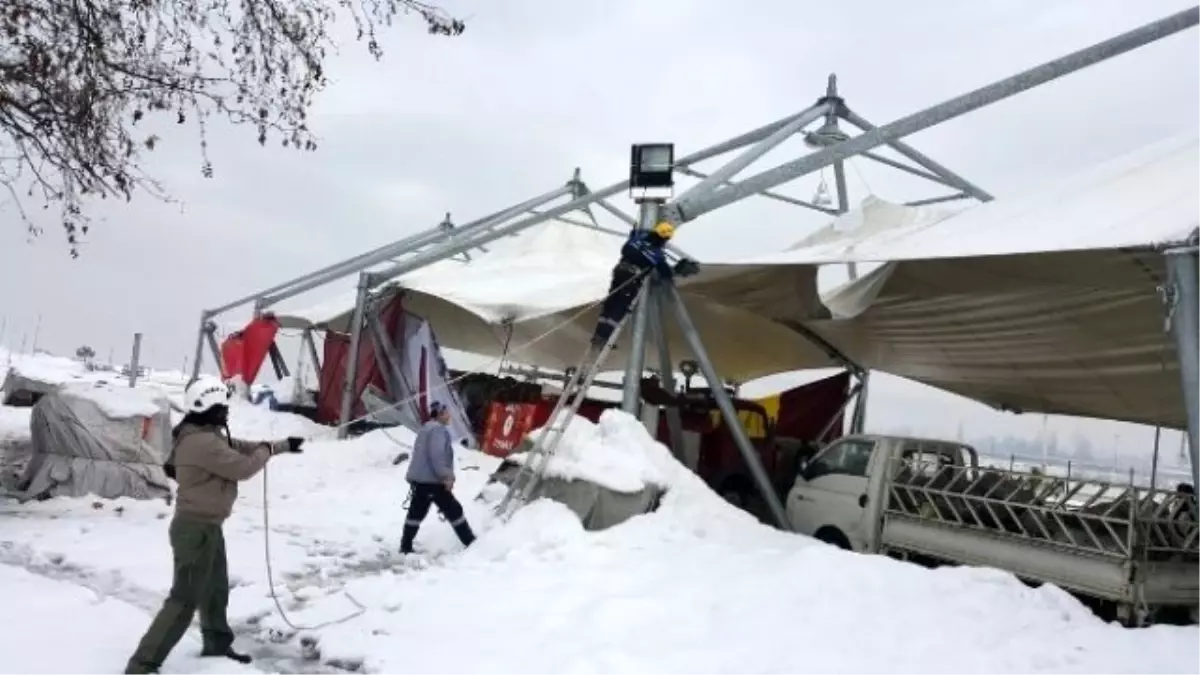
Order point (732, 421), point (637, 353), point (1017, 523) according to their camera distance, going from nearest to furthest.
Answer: point (1017, 523)
point (637, 353)
point (732, 421)

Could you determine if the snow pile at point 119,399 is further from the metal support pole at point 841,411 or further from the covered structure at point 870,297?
the metal support pole at point 841,411

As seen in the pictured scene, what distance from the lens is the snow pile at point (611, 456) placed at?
913cm

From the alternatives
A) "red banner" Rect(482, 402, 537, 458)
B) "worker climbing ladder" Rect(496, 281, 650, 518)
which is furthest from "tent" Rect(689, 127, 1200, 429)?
"red banner" Rect(482, 402, 537, 458)

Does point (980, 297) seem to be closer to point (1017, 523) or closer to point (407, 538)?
point (1017, 523)

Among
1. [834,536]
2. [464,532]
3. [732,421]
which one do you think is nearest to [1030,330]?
[834,536]

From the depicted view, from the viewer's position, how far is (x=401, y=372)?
19438 millimetres

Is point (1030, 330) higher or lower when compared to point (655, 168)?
lower

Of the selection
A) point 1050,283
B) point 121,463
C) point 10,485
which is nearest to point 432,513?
point 121,463

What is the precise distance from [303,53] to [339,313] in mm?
16520

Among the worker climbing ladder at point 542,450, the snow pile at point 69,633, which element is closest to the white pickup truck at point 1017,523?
the worker climbing ladder at point 542,450

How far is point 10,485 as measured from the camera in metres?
12.0

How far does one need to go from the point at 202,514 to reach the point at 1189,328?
706 centimetres

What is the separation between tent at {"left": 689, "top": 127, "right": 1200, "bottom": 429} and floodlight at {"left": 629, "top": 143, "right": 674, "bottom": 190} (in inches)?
51.4

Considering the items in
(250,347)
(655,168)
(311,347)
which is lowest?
(250,347)
